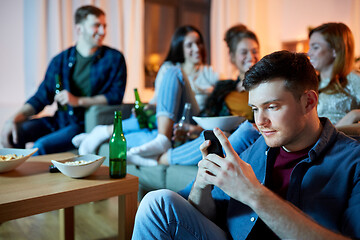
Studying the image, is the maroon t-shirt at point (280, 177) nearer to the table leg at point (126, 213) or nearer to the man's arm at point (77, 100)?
the table leg at point (126, 213)

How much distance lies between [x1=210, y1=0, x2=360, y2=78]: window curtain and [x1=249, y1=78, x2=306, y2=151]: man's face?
3.87 metres

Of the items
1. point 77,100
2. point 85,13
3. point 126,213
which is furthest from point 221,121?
point 85,13

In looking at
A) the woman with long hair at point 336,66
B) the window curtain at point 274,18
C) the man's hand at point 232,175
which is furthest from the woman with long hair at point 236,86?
the window curtain at point 274,18

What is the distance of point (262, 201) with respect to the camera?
748 millimetres

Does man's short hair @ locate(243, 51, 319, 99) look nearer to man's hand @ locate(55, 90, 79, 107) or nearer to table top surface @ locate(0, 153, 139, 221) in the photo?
table top surface @ locate(0, 153, 139, 221)

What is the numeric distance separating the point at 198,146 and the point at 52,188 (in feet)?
2.54

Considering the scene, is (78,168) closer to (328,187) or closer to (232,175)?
(232,175)

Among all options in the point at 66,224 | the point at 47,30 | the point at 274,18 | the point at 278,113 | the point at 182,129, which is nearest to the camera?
the point at 278,113

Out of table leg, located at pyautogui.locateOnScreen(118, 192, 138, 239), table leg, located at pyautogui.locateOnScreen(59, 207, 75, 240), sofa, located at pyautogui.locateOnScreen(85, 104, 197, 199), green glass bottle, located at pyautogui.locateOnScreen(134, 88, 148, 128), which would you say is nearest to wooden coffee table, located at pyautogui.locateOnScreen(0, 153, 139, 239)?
table leg, located at pyautogui.locateOnScreen(118, 192, 138, 239)

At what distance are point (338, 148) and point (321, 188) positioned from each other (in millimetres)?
121

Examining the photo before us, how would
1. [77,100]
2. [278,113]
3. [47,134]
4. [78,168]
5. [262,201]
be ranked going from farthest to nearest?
[47,134]
[77,100]
[78,168]
[278,113]
[262,201]

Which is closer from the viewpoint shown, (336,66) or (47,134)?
(336,66)

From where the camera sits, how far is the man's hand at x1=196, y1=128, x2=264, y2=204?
77 centimetres

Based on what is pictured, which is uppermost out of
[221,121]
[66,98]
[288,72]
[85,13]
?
[85,13]
